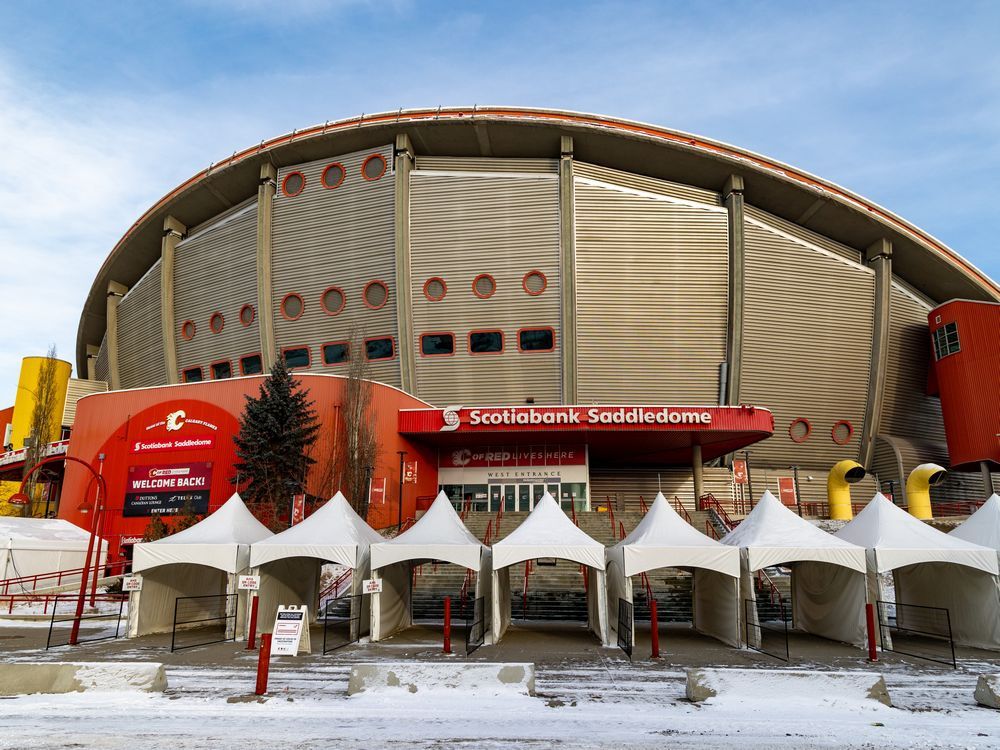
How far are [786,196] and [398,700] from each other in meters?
35.6

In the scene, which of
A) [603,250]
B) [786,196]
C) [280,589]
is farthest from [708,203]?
[280,589]

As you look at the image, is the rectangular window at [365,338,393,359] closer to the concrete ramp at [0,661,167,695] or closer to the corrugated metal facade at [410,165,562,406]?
the corrugated metal facade at [410,165,562,406]

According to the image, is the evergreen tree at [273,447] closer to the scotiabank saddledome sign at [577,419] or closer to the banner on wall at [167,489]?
the banner on wall at [167,489]

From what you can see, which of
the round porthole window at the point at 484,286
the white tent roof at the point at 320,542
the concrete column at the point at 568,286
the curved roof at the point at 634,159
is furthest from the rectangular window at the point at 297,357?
the white tent roof at the point at 320,542

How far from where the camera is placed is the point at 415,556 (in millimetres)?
16688

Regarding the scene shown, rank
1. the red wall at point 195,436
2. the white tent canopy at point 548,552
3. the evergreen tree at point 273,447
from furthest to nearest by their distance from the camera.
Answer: the red wall at point 195,436, the evergreen tree at point 273,447, the white tent canopy at point 548,552

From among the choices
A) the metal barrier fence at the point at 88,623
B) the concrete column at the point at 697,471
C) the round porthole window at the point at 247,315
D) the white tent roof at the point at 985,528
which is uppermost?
the round porthole window at the point at 247,315

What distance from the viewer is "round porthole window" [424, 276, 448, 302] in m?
36.5

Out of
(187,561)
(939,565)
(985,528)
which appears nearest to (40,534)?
(187,561)

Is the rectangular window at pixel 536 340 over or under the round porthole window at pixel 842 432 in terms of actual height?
over

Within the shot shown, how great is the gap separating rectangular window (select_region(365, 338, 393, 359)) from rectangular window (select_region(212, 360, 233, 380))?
357 inches

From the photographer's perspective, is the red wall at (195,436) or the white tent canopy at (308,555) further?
the red wall at (195,436)

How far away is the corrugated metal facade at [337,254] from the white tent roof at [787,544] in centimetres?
2311

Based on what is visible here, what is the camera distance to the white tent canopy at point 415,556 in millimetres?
16719
